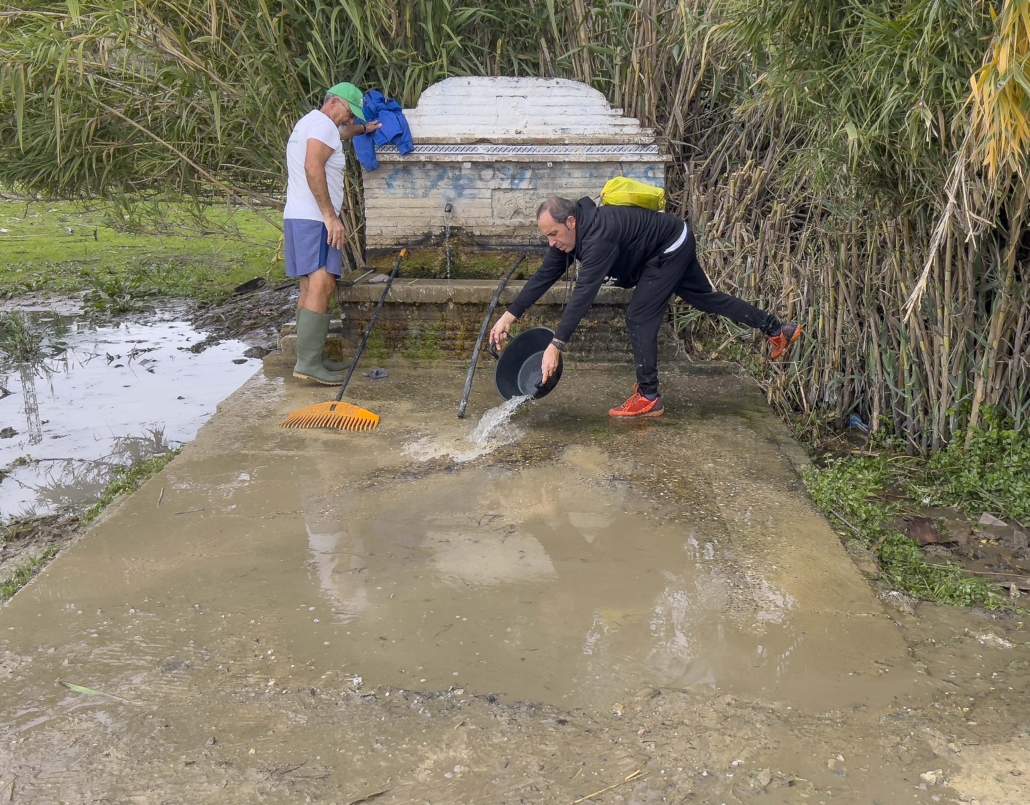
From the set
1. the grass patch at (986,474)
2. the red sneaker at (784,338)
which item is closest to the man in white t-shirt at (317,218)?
the red sneaker at (784,338)

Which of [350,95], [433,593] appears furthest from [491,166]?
[433,593]

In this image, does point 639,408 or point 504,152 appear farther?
point 504,152

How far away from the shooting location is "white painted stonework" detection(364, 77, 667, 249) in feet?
20.6

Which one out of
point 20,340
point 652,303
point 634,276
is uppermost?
point 634,276

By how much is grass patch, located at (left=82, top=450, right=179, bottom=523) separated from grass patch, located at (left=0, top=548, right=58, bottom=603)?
0.23 metres

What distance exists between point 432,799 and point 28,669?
1.30 meters

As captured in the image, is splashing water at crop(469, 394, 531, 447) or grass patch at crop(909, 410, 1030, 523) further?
splashing water at crop(469, 394, 531, 447)

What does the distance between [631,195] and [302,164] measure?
5.96 ft

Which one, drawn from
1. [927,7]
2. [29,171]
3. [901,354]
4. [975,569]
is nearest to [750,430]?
[901,354]

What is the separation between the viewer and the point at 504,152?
6.27 meters

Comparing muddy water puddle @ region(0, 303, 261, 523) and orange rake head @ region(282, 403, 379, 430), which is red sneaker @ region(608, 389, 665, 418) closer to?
orange rake head @ region(282, 403, 379, 430)

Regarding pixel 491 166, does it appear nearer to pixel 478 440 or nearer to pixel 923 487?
pixel 478 440

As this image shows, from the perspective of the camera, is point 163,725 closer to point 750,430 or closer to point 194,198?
point 750,430

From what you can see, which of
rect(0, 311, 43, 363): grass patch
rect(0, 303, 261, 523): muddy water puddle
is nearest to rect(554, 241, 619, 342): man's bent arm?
rect(0, 303, 261, 523): muddy water puddle
